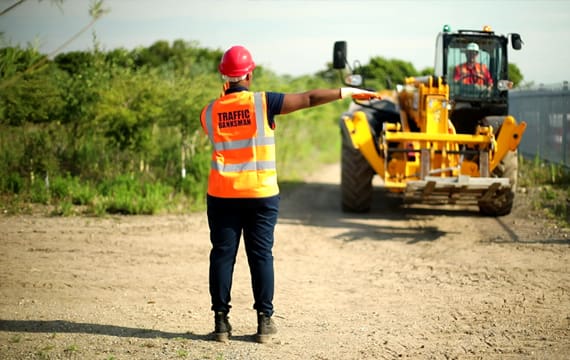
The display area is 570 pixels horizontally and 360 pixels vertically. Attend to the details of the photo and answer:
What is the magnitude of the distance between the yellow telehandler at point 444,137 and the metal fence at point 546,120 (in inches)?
125

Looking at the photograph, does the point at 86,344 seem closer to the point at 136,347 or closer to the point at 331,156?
the point at 136,347

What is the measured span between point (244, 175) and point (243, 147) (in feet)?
0.66

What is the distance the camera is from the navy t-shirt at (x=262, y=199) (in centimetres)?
519

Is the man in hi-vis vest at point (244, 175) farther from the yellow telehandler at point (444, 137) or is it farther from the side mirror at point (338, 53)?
the side mirror at point (338, 53)

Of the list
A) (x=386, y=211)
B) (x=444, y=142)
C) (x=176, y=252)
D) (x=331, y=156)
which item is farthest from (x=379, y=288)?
(x=331, y=156)

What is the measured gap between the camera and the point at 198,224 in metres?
10.7

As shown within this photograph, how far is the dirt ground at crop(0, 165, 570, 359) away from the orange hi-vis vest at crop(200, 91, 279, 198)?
1136mm

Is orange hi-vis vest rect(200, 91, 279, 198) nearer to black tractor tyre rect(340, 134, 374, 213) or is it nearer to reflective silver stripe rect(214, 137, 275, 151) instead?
reflective silver stripe rect(214, 137, 275, 151)

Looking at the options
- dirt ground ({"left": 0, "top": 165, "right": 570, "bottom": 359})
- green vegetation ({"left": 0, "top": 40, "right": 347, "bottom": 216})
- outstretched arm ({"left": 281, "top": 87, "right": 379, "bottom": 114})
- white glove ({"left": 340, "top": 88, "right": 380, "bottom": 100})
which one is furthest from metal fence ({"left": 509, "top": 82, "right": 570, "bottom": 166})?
outstretched arm ({"left": 281, "top": 87, "right": 379, "bottom": 114})

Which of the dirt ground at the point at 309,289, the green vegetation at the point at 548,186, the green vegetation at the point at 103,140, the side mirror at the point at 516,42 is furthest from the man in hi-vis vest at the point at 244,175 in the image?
the side mirror at the point at 516,42

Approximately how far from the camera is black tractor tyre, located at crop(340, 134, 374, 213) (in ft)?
38.2

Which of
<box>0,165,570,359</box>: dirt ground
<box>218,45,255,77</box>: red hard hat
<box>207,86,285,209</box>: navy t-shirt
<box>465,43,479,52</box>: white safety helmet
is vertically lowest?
<box>0,165,570,359</box>: dirt ground

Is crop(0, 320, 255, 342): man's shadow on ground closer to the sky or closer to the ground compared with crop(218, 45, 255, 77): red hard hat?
closer to the ground

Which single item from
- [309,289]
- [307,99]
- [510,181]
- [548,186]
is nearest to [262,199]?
[307,99]
